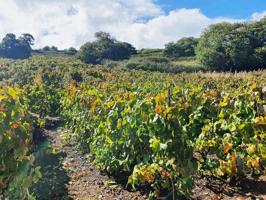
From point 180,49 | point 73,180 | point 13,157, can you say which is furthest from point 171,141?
point 180,49

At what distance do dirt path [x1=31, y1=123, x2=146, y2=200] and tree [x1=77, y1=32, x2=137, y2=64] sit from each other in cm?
3161

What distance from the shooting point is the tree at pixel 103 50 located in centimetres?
3984

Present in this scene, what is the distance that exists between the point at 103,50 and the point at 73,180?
35854 mm

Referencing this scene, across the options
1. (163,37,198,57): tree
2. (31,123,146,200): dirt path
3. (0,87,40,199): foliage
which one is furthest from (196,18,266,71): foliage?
(0,87,40,199): foliage

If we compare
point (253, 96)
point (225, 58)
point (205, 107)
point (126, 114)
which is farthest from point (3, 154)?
point (225, 58)

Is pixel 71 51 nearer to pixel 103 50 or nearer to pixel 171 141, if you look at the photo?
pixel 103 50

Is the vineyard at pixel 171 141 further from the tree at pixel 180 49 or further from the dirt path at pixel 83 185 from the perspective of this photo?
the tree at pixel 180 49

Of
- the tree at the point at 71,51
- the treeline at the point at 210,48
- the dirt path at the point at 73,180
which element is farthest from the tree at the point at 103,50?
the dirt path at the point at 73,180

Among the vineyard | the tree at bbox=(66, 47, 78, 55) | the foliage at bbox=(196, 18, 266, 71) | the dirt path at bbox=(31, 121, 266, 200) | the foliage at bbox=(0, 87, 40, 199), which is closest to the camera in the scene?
the foliage at bbox=(0, 87, 40, 199)

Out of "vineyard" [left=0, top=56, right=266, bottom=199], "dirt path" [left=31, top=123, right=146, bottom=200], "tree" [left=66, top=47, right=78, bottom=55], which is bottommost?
"dirt path" [left=31, top=123, right=146, bottom=200]

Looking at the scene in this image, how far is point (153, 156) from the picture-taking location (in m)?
4.98

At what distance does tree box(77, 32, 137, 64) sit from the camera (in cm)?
3984

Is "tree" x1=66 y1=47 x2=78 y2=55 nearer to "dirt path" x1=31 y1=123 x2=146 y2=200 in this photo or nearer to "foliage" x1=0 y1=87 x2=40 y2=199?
"dirt path" x1=31 y1=123 x2=146 y2=200

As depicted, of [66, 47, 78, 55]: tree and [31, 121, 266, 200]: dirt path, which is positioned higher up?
[66, 47, 78, 55]: tree
